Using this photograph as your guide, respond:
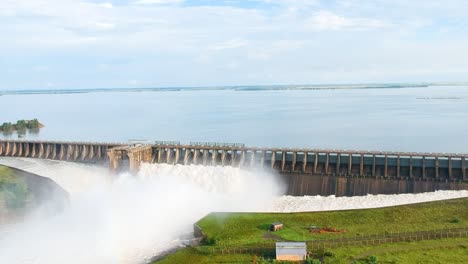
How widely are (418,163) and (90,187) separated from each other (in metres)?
48.8

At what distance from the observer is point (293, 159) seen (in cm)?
6725

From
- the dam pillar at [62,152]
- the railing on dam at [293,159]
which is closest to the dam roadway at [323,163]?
the railing on dam at [293,159]

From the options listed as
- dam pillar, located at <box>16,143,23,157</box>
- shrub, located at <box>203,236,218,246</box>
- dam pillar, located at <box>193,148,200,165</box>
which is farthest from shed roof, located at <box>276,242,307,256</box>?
dam pillar, located at <box>16,143,23,157</box>

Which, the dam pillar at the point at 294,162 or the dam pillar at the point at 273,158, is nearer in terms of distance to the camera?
the dam pillar at the point at 294,162

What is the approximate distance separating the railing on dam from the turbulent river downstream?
3.11 metres

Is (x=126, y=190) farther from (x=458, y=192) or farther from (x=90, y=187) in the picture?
(x=458, y=192)

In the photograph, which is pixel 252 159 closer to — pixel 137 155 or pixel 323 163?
pixel 323 163

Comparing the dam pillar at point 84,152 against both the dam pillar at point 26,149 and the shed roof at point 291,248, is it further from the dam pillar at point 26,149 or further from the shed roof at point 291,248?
the shed roof at point 291,248

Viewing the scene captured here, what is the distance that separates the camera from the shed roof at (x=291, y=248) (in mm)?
36219

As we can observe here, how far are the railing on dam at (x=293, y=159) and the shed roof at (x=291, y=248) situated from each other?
93.6ft

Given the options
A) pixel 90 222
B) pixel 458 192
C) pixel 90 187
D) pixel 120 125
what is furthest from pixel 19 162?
pixel 458 192

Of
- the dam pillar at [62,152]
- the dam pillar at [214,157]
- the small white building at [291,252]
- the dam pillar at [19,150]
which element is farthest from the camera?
the dam pillar at [19,150]

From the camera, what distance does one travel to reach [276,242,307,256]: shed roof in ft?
119

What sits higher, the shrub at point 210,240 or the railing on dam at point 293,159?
the railing on dam at point 293,159
